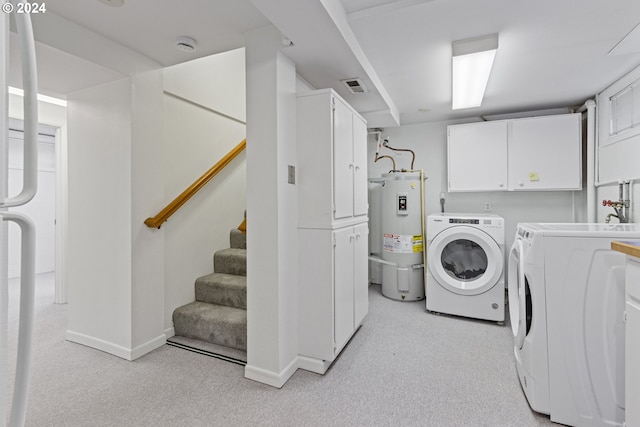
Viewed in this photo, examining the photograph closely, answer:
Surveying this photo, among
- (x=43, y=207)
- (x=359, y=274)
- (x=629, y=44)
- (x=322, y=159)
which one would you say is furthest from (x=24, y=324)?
(x=43, y=207)

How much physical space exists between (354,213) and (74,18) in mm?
2150

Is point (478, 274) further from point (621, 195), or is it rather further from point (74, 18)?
point (74, 18)

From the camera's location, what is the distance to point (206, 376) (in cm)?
194

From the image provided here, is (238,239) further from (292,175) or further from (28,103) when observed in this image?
(28,103)

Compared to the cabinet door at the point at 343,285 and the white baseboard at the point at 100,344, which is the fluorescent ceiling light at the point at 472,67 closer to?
→ the cabinet door at the point at 343,285

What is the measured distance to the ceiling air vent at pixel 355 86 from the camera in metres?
2.36

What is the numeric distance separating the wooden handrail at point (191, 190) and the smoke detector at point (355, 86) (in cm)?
126

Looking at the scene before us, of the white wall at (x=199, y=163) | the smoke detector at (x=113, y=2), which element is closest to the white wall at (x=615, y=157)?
the white wall at (x=199, y=163)

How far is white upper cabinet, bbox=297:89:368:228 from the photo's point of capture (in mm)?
1957

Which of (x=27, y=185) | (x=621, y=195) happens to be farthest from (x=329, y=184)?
(x=621, y=195)

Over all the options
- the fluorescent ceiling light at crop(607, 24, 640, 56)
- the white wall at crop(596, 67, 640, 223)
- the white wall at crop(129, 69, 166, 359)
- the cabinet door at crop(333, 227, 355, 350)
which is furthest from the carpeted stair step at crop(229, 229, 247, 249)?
the white wall at crop(596, 67, 640, 223)

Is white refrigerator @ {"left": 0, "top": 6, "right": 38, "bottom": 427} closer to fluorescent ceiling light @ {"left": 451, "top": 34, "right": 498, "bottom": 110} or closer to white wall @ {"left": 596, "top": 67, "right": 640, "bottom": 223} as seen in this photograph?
fluorescent ceiling light @ {"left": 451, "top": 34, "right": 498, "bottom": 110}

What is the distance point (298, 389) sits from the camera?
1.82m

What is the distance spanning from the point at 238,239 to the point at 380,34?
2.19 meters
